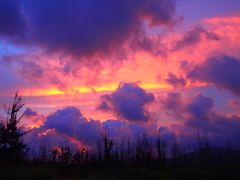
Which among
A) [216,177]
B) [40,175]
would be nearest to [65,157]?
[216,177]

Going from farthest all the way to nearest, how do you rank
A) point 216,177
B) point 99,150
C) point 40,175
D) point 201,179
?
point 99,150 < point 216,177 < point 201,179 < point 40,175

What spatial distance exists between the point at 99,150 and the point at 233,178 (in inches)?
2248

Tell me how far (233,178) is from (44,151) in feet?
155

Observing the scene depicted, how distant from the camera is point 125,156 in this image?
110m

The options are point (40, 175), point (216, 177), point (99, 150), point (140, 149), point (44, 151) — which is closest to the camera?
point (40, 175)

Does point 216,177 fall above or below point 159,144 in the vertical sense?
below

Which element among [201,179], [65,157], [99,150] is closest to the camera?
[201,179]

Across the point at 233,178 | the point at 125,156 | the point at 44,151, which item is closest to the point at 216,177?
the point at 233,178

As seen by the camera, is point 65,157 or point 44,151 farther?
point 44,151

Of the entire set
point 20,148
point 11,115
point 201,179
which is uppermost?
point 11,115

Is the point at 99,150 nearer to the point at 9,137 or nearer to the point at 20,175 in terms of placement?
the point at 9,137

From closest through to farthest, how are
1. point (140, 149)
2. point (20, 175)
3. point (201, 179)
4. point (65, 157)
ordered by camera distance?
1. point (20, 175)
2. point (201, 179)
3. point (65, 157)
4. point (140, 149)

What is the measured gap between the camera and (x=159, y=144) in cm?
10819

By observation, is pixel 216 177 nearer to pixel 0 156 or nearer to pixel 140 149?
pixel 0 156
